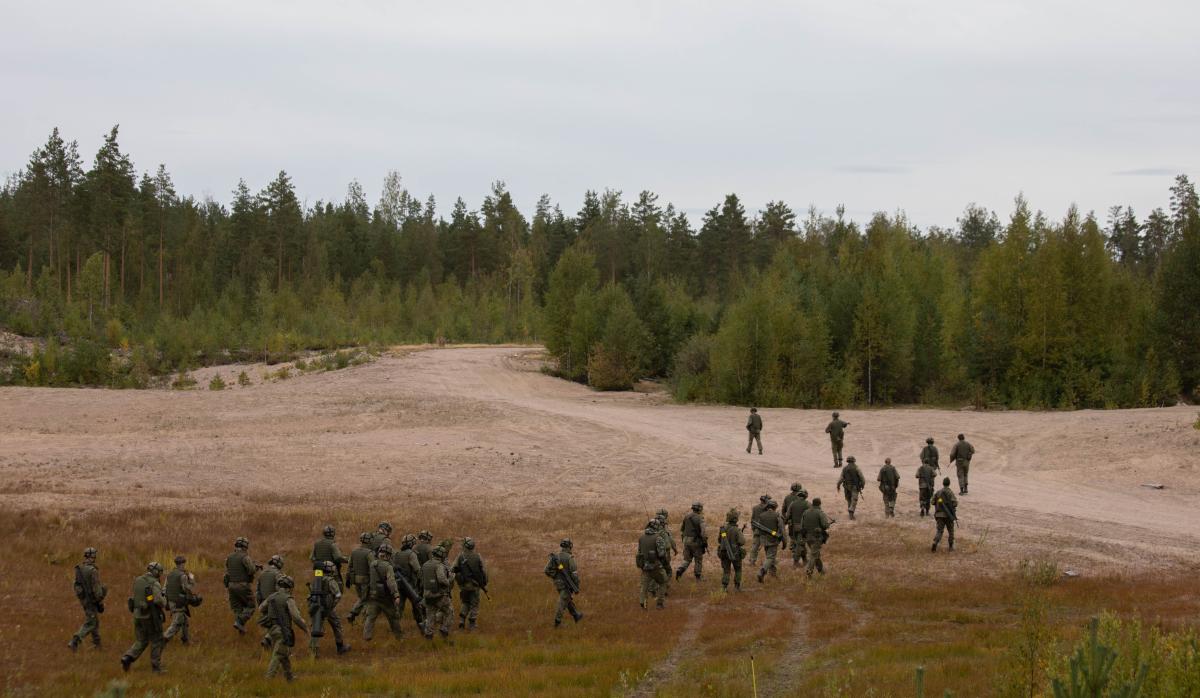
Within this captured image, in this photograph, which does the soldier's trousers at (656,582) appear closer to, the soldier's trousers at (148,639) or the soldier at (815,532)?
the soldier at (815,532)

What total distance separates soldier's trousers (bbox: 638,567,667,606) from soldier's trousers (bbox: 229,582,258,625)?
22.4 feet

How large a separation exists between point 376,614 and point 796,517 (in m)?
9.09

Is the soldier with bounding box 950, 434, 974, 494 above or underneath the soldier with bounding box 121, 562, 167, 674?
above

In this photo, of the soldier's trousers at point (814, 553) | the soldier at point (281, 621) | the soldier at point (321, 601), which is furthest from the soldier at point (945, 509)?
the soldier at point (281, 621)

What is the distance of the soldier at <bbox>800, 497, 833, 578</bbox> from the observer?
65.6 ft

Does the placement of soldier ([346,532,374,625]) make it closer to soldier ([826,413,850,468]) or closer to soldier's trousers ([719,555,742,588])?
soldier's trousers ([719,555,742,588])

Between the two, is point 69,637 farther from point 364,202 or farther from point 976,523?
point 364,202

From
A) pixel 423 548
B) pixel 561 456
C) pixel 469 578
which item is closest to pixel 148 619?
pixel 423 548

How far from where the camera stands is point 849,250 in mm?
75000

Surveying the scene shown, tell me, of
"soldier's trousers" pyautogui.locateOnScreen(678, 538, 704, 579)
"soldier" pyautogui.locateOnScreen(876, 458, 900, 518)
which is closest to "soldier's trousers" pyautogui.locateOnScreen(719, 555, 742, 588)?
"soldier's trousers" pyautogui.locateOnScreen(678, 538, 704, 579)

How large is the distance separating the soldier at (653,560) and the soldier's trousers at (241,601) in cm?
674

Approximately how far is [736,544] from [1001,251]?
42.3 m

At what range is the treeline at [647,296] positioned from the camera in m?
51.4

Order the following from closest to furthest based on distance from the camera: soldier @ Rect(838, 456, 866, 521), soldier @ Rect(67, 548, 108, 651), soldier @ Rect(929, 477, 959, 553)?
soldier @ Rect(67, 548, 108, 651)
soldier @ Rect(929, 477, 959, 553)
soldier @ Rect(838, 456, 866, 521)
